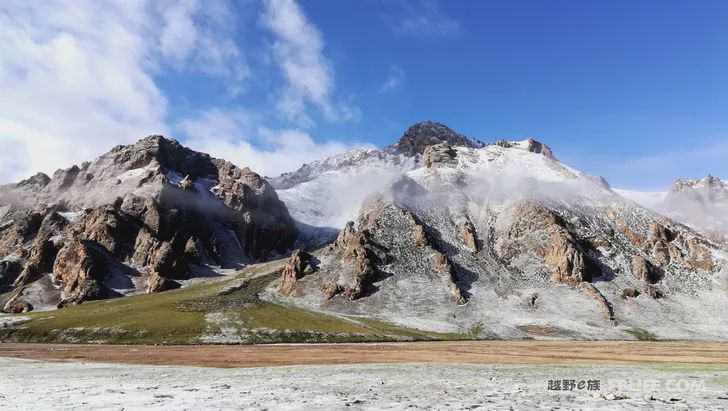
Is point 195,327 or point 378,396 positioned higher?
point 378,396

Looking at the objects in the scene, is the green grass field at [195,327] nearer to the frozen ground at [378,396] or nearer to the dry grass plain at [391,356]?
the dry grass plain at [391,356]

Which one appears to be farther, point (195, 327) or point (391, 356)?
point (195, 327)

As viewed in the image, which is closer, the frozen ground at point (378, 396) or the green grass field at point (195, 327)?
the frozen ground at point (378, 396)

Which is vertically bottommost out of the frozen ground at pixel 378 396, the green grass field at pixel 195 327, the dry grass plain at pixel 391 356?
the green grass field at pixel 195 327

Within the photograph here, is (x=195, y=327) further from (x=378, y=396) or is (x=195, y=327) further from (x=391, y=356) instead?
(x=378, y=396)

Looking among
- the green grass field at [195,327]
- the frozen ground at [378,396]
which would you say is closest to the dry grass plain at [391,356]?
the frozen ground at [378,396]

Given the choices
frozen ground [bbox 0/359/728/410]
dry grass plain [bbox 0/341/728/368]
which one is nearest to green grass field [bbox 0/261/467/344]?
dry grass plain [bbox 0/341/728/368]

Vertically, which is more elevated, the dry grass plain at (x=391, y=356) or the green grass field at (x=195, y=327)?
the dry grass plain at (x=391, y=356)

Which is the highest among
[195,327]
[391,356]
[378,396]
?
[378,396]

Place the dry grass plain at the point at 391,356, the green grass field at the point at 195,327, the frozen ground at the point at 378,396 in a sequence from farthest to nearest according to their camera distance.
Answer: the green grass field at the point at 195,327 → the dry grass plain at the point at 391,356 → the frozen ground at the point at 378,396

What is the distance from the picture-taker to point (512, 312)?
19100 cm

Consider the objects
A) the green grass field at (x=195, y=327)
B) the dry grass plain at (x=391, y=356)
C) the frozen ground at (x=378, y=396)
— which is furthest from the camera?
the green grass field at (x=195, y=327)

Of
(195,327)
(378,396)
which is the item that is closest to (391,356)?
(378,396)

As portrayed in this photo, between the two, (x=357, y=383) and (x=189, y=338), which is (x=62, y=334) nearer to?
(x=189, y=338)
